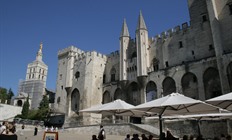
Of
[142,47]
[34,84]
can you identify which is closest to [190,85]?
[142,47]

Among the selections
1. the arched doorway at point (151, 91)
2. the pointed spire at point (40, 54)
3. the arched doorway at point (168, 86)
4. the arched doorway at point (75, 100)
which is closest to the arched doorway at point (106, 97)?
the arched doorway at point (75, 100)

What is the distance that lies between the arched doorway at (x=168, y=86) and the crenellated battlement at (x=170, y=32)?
6754 millimetres

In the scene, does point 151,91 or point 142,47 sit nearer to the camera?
point 151,91

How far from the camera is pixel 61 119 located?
134 feet

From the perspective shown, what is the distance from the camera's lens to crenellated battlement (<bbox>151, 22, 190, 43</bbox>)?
30.2 meters

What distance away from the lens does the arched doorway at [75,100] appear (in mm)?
37062

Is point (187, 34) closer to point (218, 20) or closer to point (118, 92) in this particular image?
point (218, 20)

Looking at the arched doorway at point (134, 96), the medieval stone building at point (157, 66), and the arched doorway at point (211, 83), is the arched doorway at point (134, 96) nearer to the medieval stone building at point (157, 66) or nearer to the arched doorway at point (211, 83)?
the medieval stone building at point (157, 66)

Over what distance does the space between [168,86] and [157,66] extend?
15.1ft

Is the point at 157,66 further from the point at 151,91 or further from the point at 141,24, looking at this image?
the point at 141,24

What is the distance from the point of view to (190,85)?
26500mm

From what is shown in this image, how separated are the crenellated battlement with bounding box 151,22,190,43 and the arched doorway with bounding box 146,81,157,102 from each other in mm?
7048

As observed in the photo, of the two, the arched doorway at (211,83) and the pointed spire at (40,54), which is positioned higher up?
the pointed spire at (40,54)

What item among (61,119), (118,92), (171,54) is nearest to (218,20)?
(171,54)
